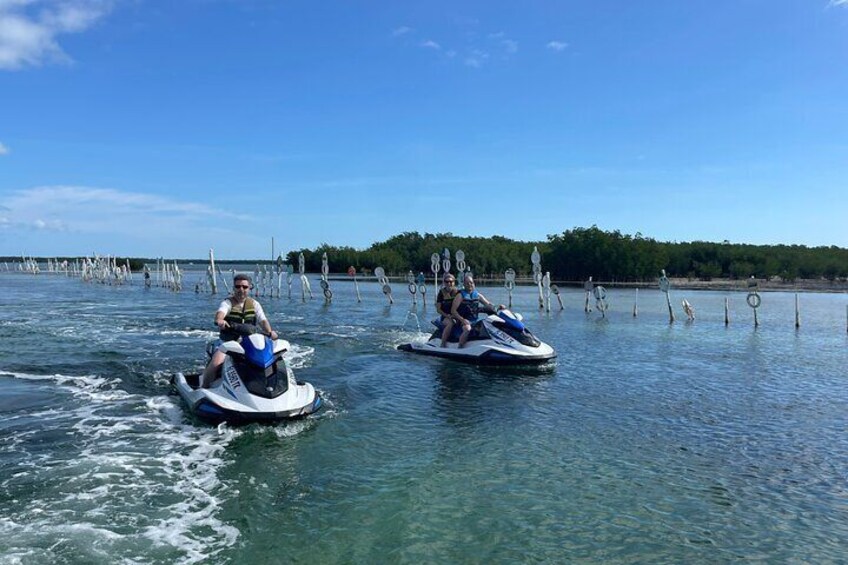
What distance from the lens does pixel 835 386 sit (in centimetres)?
1422

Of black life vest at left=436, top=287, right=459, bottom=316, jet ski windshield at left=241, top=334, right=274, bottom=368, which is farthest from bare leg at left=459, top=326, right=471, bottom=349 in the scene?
jet ski windshield at left=241, top=334, right=274, bottom=368

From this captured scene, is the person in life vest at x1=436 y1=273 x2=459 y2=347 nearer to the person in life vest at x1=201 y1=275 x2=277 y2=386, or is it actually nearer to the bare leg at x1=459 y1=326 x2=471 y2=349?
the bare leg at x1=459 y1=326 x2=471 y2=349

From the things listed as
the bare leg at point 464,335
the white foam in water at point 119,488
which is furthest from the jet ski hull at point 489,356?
the white foam in water at point 119,488

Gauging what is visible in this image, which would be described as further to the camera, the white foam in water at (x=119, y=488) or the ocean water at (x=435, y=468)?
the ocean water at (x=435, y=468)

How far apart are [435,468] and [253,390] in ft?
10.6

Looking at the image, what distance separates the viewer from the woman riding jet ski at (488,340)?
1570cm

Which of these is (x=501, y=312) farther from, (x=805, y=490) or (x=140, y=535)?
(x=140, y=535)

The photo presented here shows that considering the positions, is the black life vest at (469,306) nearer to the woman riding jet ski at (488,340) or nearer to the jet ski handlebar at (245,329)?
the woman riding jet ski at (488,340)

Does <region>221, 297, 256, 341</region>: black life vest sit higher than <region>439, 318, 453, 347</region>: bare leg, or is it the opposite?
<region>221, 297, 256, 341</region>: black life vest

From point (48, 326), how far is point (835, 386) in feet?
84.8

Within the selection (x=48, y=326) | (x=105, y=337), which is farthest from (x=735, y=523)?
(x=48, y=326)

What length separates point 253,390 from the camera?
9.42 m

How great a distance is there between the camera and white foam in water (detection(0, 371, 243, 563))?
555cm

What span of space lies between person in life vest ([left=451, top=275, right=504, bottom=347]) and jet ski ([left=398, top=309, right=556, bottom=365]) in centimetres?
19
